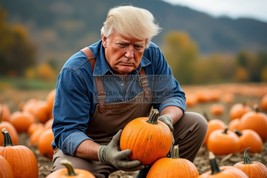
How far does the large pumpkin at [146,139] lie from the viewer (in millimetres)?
3277

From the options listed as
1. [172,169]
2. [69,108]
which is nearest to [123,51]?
[69,108]

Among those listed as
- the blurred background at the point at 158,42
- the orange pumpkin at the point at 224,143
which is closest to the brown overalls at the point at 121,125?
the orange pumpkin at the point at 224,143

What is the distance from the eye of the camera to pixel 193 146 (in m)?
4.05

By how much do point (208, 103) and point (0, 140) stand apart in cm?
920

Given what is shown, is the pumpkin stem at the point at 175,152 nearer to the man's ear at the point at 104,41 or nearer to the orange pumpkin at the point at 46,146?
the man's ear at the point at 104,41

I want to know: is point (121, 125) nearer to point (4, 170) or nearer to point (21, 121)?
point (4, 170)

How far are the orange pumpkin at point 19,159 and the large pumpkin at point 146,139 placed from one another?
993 millimetres

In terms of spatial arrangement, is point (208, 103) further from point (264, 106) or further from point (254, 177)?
point (254, 177)

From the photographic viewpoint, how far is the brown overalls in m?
3.57

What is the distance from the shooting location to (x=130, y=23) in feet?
11.5

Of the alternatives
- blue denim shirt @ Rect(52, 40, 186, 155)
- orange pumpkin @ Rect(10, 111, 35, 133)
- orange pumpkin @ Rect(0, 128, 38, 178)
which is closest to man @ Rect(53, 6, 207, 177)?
blue denim shirt @ Rect(52, 40, 186, 155)

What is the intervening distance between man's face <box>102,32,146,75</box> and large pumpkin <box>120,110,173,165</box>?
549 millimetres

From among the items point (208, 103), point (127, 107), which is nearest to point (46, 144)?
point (127, 107)

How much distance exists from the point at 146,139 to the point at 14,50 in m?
27.1
